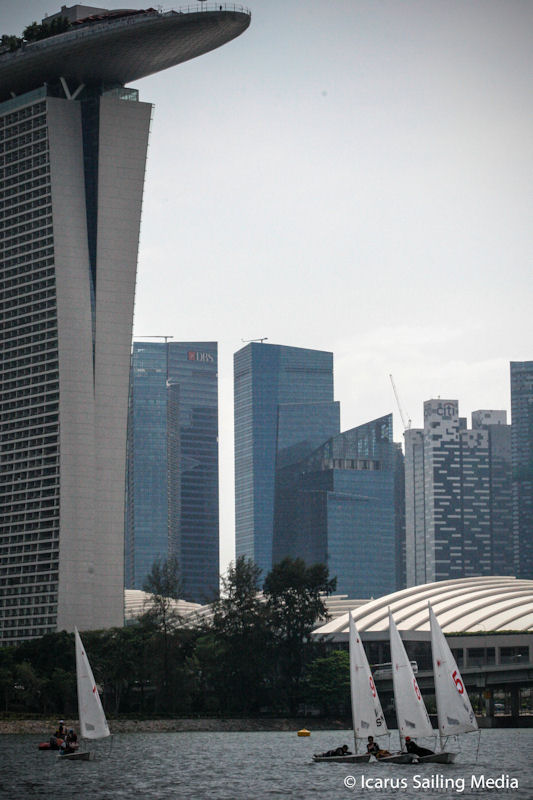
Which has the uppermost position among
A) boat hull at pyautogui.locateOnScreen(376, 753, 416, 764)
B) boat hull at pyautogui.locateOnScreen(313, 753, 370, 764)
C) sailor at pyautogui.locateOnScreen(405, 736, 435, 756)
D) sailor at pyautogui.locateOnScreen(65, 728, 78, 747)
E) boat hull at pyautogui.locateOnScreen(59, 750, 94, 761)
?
sailor at pyautogui.locateOnScreen(405, 736, 435, 756)

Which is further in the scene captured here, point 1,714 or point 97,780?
point 1,714

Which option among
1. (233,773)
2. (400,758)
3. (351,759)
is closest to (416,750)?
(400,758)

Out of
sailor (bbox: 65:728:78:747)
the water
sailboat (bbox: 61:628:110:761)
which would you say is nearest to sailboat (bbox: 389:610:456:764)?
the water

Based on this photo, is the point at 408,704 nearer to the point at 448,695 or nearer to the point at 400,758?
the point at 448,695

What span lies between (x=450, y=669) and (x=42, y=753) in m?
46.0

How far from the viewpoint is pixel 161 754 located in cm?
13088

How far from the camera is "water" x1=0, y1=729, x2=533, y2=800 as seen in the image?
90.1 metres

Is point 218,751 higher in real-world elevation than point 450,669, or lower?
lower

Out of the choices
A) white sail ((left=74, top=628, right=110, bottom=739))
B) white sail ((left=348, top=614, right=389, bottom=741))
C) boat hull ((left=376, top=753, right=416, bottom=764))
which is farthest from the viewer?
white sail ((left=74, top=628, right=110, bottom=739))

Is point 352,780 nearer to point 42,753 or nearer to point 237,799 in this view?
point 237,799

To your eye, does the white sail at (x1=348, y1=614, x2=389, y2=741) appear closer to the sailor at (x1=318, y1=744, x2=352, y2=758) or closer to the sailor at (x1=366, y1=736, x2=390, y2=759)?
the sailor at (x1=318, y1=744, x2=352, y2=758)

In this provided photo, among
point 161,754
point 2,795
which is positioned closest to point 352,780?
point 2,795

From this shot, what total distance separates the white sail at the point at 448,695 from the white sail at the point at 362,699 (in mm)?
8140

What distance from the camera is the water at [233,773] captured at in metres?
90.1
